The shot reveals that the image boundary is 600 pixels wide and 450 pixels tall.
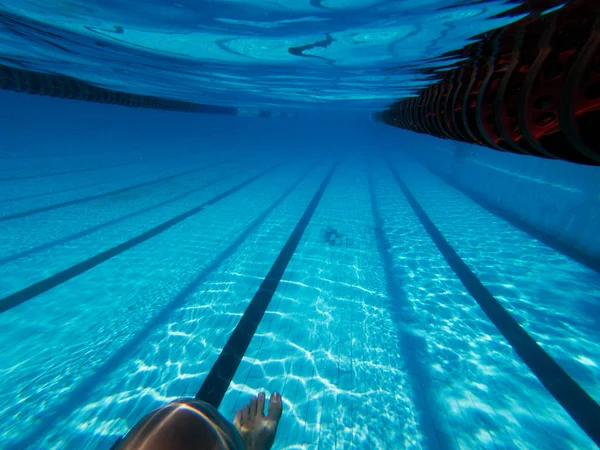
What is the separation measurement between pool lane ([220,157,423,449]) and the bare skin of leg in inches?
21.2

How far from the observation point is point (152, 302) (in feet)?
14.6

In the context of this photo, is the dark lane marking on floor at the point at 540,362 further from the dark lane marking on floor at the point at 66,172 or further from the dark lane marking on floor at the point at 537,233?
the dark lane marking on floor at the point at 66,172

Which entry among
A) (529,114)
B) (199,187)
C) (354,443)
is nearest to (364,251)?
(354,443)

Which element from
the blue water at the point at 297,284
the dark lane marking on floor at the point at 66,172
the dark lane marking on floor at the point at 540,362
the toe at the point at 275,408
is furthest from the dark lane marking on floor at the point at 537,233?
the dark lane marking on floor at the point at 66,172

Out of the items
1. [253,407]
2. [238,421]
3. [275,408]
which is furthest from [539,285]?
[238,421]

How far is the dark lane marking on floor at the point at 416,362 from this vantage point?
273cm

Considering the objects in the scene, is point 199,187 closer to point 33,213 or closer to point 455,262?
point 33,213

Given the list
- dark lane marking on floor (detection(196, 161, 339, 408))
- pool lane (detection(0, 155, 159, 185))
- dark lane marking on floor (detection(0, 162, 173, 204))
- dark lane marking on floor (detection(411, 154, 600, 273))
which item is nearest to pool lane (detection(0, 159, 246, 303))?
dark lane marking on floor (detection(0, 162, 173, 204))

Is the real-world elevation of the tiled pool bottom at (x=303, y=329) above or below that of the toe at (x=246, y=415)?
below

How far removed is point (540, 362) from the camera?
11.7ft

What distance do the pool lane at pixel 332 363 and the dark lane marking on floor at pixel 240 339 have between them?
0.10 m

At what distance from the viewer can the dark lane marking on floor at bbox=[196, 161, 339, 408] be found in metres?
3.03

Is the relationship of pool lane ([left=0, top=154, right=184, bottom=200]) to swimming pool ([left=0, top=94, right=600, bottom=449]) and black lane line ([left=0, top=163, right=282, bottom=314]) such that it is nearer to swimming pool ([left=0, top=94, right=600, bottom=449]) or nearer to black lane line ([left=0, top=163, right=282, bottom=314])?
swimming pool ([left=0, top=94, right=600, bottom=449])

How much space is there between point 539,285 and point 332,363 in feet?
15.0
